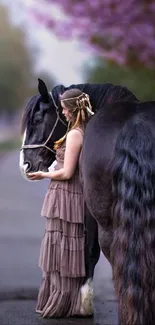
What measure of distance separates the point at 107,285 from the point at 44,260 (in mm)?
1301

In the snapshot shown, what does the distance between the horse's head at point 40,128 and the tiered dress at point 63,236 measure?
0.14 metres

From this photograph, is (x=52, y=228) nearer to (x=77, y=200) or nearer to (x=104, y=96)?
(x=77, y=200)

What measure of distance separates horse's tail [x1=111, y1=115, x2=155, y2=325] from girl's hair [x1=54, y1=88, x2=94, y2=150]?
2.80 ft

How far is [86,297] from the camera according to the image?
3.51 metres

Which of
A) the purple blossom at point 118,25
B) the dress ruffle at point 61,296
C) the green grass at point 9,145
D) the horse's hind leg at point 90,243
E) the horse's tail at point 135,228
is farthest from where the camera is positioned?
the green grass at point 9,145

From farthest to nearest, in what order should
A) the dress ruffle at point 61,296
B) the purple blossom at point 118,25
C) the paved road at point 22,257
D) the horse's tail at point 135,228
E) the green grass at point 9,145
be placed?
the green grass at point 9,145, the purple blossom at point 118,25, the paved road at point 22,257, the dress ruffle at point 61,296, the horse's tail at point 135,228

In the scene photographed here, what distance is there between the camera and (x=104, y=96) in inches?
134

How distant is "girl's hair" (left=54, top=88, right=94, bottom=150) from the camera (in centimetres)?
328

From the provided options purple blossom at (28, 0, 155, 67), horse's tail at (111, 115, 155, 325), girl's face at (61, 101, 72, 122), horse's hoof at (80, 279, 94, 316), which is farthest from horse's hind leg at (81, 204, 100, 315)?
purple blossom at (28, 0, 155, 67)

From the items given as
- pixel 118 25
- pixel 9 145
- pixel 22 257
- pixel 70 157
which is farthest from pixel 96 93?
pixel 22 257

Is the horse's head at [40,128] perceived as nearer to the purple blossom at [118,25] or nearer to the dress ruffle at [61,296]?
the dress ruffle at [61,296]

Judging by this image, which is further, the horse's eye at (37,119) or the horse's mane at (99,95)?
the horse's eye at (37,119)

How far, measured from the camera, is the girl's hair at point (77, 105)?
3281 mm

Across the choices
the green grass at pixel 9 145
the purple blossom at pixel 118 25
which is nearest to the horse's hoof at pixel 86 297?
the green grass at pixel 9 145
